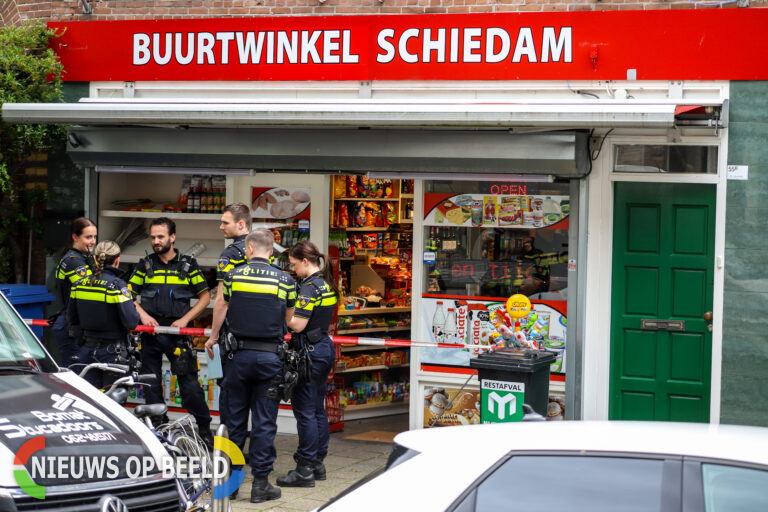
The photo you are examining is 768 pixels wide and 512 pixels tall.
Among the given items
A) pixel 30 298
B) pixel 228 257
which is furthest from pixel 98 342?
pixel 30 298

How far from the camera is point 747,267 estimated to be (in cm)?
888

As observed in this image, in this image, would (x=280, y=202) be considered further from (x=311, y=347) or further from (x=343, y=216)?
(x=311, y=347)

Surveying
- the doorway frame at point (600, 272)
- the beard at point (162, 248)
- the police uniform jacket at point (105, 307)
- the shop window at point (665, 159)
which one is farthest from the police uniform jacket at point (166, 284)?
the shop window at point (665, 159)

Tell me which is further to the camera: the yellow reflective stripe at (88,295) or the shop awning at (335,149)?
the shop awning at (335,149)

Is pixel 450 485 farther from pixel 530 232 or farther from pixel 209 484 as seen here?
pixel 530 232

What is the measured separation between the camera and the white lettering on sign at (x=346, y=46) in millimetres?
9359

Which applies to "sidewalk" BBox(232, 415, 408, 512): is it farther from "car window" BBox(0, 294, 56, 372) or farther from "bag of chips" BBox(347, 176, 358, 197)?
"bag of chips" BBox(347, 176, 358, 197)

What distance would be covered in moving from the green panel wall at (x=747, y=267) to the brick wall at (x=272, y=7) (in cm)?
105

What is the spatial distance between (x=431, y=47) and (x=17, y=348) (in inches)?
211

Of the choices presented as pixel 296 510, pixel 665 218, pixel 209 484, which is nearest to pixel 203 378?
pixel 296 510

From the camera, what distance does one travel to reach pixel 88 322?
8.38 m

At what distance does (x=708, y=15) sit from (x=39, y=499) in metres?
7.12

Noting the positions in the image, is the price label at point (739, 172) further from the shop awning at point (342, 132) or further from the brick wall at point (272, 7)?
the brick wall at point (272, 7)

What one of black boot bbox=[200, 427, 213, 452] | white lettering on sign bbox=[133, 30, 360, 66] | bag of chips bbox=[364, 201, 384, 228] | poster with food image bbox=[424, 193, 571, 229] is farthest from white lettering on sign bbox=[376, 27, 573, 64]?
black boot bbox=[200, 427, 213, 452]
